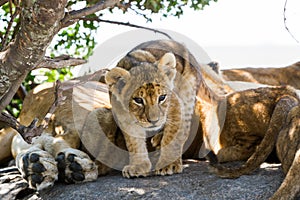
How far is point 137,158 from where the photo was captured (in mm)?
3305

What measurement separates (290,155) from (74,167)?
1.13 m

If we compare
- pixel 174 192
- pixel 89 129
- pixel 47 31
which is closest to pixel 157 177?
pixel 174 192

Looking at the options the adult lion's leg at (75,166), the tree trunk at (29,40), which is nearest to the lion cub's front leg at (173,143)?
the adult lion's leg at (75,166)

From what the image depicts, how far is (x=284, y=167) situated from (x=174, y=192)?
1.83 feet

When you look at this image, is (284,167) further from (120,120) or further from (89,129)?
(89,129)

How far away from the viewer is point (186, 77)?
11.7 feet

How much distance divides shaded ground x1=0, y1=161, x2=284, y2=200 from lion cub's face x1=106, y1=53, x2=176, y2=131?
0.32 meters

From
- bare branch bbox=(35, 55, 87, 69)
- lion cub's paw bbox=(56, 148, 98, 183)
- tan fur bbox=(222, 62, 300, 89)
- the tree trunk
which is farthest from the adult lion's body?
tan fur bbox=(222, 62, 300, 89)

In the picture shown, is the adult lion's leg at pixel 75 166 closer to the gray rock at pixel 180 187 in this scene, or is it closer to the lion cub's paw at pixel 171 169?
the gray rock at pixel 180 187

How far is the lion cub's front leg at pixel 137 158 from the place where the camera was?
10.7 feet

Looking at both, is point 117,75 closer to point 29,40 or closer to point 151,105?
point 151,105

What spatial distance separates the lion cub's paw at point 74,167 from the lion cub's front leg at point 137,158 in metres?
0.21

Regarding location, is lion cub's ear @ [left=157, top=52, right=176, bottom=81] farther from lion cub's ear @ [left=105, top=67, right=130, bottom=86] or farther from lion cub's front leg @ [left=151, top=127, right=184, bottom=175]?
lion cub's front leg @ [left=151, top=127, right=184, bottom=175]

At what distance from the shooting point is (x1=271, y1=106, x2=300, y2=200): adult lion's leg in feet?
8.43
